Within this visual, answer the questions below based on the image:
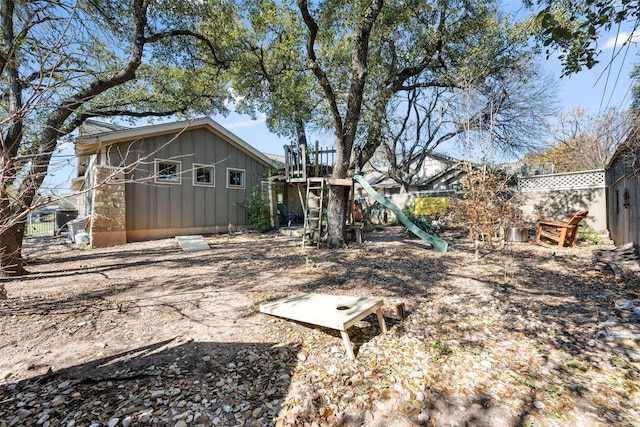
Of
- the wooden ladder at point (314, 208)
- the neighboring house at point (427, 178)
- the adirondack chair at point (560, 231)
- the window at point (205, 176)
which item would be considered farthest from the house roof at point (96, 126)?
the neighboring house at point (427, 178)

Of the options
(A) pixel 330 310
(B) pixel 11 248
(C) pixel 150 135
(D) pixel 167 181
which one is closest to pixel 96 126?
(C) pixel 150 135

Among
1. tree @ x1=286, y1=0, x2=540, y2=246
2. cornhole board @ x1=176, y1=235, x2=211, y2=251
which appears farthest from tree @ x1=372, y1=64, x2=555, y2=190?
cornhole board @ x1=176, y1=235, x2=211, y2=251

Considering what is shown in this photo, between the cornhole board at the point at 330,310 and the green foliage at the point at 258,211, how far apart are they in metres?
Answer: 8.07

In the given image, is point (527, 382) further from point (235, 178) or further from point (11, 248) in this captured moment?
point (235, 178)

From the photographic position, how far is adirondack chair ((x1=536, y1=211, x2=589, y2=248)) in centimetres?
718

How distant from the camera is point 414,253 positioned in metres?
6.78

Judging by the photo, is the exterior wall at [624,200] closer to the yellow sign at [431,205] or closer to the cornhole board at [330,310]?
the yellow sign at [431,205]

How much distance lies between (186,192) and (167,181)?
0.76 meters

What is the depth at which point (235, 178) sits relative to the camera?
11516mm

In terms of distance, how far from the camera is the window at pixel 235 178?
11.3 metres

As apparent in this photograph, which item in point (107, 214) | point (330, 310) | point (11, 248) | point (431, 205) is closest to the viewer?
point (330, 310)

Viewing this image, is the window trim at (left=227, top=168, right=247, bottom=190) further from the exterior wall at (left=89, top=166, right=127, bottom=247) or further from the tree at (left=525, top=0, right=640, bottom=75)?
the tree at (left=525, top=0, right=640, bottom=75)

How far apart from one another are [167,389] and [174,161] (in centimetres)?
900

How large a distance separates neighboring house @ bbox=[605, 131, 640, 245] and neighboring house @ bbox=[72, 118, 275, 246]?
8.63 meters
